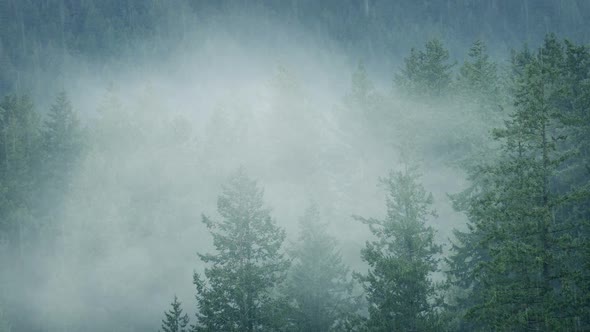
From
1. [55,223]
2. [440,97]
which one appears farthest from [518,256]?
[55,223]

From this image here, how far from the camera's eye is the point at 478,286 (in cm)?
2120

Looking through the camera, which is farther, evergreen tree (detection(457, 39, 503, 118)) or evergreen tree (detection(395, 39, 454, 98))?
evergreen tree (detection(395, 39, 454, 98))

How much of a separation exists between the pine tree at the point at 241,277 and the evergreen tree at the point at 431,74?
24719mm

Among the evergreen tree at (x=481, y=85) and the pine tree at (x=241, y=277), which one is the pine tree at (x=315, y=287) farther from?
the evergreen tree at (x=481, y=85)

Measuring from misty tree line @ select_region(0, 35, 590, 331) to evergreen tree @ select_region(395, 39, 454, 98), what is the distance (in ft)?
0.46

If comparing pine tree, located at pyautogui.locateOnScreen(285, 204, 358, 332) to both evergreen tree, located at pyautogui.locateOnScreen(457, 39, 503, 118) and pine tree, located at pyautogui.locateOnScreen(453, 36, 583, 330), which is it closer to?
pine tree, located at pyautogui.locateOnScreen(453, 36, 583, 330)

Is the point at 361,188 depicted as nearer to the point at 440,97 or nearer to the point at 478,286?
the point at 440,97

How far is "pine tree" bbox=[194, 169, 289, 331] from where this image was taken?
20672 millimetres

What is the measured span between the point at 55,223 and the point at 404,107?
43.3m

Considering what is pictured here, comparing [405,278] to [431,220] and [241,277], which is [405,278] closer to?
[241,277]

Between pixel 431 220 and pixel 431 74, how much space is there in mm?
15054

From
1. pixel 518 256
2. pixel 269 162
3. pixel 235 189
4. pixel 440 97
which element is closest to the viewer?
pixel 518 256

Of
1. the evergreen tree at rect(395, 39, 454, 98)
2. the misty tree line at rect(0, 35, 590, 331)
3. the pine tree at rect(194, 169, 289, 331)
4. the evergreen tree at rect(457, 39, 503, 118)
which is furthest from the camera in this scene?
the evergreen tree at rect(395, 39, 454, 98)

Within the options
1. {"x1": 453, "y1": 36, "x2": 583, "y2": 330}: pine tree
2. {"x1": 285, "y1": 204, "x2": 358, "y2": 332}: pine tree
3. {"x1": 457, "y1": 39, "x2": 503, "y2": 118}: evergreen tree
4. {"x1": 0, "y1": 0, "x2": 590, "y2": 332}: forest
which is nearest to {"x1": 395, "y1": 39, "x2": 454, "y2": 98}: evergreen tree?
{"x1": 0, "y1": 0, "x2": 590, "y2": 332}: forest
